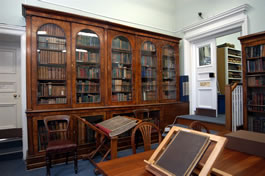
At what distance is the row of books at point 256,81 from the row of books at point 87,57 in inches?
131

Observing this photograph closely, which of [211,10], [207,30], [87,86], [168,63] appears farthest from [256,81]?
[87,86]

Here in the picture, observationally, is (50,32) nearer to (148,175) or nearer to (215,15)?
(148,175)

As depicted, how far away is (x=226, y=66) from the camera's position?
18.8 feet

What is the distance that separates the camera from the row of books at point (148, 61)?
4.37m

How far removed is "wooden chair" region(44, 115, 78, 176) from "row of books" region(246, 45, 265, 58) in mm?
3885

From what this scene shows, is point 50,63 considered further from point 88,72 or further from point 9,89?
point 9,89

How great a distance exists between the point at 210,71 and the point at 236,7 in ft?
5.55

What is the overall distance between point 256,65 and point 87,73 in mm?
3570

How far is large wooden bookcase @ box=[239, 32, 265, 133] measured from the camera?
3.31 meters

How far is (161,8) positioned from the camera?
5312mm

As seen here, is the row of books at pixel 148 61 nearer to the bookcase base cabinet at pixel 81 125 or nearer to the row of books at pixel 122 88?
the row of books at pixel 122 88

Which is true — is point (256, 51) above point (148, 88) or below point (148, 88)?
above

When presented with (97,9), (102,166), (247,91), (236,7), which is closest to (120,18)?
(97,9)

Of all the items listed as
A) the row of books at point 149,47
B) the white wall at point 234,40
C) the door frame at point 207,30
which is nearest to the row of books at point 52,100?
the row of books at point 149,47
